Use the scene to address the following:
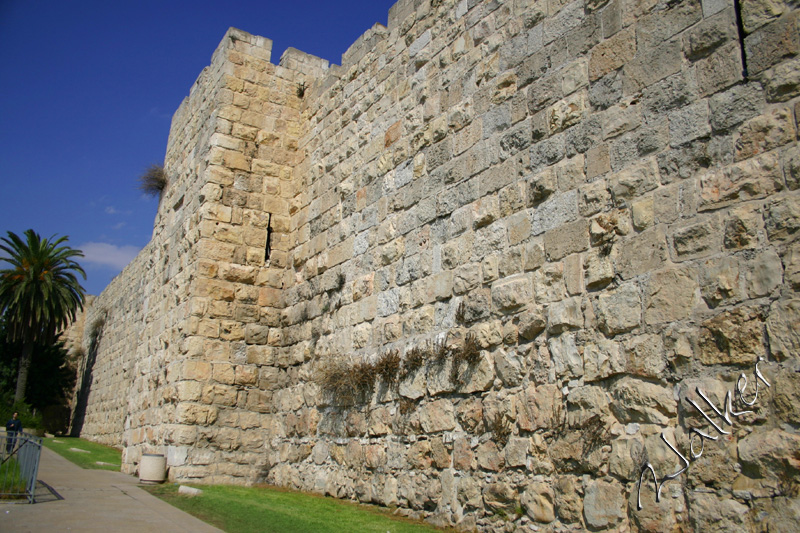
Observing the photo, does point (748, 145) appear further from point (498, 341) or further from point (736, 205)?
point (498, 341)

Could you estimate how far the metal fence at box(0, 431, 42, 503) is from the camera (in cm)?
646

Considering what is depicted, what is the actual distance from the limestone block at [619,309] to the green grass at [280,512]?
2346 millimetres

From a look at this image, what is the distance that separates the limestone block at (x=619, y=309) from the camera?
454 centimetres

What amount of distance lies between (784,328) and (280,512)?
465cm

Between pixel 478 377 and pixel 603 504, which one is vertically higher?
pixel 478 377

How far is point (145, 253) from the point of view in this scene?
18938 millimetres

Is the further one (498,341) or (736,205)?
(498,341)

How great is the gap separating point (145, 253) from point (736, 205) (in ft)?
57.5

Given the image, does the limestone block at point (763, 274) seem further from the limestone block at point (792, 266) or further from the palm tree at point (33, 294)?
the palm tree at point (33, 294)

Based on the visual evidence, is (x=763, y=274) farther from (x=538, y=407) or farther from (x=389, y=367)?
(x=389, y=367)

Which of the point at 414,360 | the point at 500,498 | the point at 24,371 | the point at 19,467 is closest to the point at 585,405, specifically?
the point at 500,498

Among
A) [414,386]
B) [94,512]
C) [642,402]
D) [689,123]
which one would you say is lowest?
[94,512]

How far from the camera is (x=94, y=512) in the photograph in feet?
19.7

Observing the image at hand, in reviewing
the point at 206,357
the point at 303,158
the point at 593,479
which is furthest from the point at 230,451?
the point at 593,479
